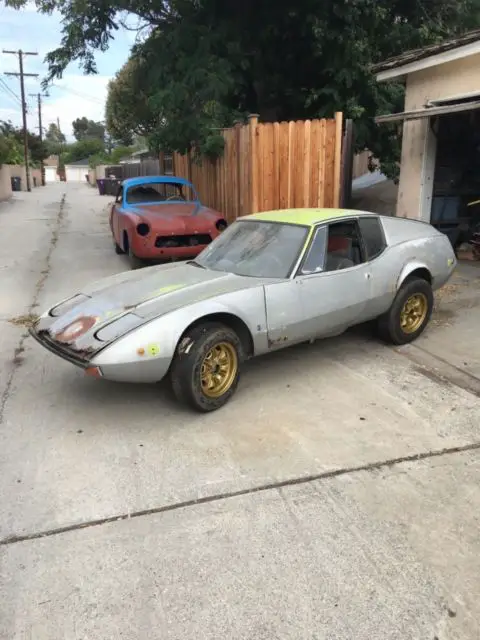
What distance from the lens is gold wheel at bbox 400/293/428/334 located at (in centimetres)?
559

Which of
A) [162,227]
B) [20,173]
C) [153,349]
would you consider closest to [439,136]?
[162,227]

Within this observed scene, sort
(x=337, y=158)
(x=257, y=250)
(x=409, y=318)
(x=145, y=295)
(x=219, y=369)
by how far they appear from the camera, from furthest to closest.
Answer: (x=337, y=158) < (x=409, y=318) < (x=257, y=250) < (x=145, y=295) < (x=219, y=369)

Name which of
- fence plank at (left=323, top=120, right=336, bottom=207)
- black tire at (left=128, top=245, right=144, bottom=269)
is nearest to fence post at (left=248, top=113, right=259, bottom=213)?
fence plank at (left=323, top=120, right=336, bottom=207)

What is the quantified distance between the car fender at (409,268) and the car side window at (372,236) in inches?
12.6

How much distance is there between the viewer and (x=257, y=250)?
4910mm

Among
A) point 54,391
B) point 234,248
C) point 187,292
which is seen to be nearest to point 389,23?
point 234,248

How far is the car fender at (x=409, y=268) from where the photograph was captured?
5340 mm

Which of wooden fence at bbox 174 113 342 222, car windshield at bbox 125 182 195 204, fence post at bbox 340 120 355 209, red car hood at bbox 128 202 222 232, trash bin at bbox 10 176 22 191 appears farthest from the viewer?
trash bin at bbox 10 176 22 191

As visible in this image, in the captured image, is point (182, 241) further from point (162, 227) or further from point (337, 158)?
point (337, 158)

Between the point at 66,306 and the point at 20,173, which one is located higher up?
the point at 20,173

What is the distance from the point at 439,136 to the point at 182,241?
525cm

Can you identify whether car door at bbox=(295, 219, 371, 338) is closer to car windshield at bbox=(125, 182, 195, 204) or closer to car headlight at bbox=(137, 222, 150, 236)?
car headlight at bbox=(137, 222, 150, 236)

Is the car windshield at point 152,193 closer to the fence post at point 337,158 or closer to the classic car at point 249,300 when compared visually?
the fence post at point 337,158

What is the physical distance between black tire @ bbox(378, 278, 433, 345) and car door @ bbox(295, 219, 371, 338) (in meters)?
0.43
